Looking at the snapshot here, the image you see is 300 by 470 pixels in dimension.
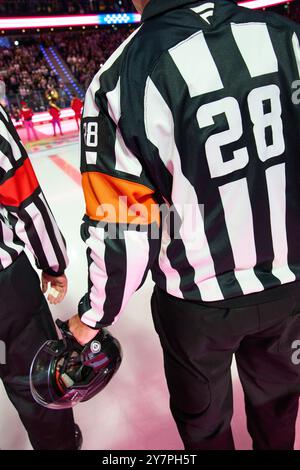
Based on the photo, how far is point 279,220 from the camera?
32.1 inches

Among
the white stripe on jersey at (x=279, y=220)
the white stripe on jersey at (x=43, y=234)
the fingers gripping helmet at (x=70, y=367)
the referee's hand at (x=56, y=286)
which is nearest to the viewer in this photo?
the white stripe on jersey at (x=279, y=220)

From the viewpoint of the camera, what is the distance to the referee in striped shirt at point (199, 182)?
0.67 metres

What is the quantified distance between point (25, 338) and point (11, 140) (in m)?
0.59

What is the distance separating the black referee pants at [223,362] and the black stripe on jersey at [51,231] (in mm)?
441

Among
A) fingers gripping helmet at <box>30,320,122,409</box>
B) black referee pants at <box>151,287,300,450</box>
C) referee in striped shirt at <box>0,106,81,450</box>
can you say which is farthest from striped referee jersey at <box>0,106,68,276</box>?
black referee pants at <box>151,287,300,450</box>

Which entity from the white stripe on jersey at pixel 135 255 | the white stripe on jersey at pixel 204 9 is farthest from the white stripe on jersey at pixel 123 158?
the white stripe on jersey at pixel 204 9

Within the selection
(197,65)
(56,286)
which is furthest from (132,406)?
(197,65)

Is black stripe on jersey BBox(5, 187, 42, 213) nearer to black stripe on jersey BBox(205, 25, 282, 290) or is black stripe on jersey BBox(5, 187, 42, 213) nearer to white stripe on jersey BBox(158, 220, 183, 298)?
white stripe on jersey BBox(158, 220, 183, 298)

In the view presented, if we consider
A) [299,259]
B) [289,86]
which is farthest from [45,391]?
[289,86]

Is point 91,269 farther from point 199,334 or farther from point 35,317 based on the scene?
point 35,317

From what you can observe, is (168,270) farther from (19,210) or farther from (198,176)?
(19,210)

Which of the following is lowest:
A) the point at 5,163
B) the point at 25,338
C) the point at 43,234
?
the point at 25,338

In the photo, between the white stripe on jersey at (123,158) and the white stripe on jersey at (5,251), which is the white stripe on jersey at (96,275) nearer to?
the white stripe on jersey at (123,158)
